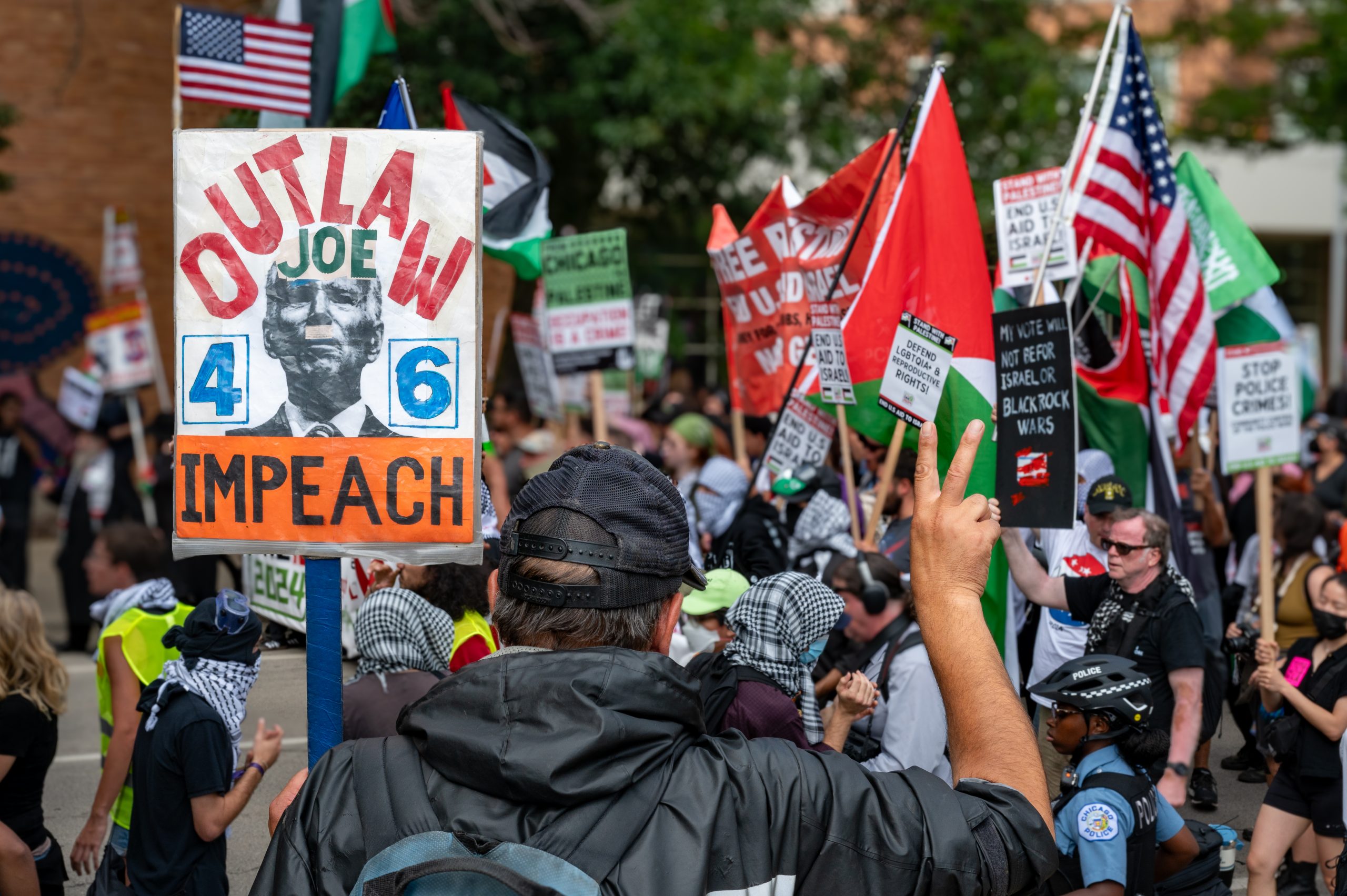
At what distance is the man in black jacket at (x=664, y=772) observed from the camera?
69.5 inches

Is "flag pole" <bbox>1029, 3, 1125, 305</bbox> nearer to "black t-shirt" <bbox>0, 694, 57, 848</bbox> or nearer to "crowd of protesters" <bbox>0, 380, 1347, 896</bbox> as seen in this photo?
"crowd of protesters" <bbox>0, 380, 1347, 896</bbox>

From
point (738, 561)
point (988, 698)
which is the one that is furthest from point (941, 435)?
point (988, 698)

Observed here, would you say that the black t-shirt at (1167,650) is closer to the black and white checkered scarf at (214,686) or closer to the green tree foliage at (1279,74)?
the black and white checkered scarf at (214,686)

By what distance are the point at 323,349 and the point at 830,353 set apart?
2946mm

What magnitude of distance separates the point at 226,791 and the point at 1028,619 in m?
3.81

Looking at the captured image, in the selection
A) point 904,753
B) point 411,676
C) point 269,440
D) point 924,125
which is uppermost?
point 924,125

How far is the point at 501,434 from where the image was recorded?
11.3m

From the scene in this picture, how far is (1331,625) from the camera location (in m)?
5.16

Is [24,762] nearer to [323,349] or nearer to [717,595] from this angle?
[323,349]

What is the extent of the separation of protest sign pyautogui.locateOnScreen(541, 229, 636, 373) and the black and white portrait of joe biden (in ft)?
16.5

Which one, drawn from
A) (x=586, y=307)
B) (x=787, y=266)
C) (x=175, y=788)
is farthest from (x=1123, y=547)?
(x=586, y=307)

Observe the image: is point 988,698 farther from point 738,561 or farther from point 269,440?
point 738,561

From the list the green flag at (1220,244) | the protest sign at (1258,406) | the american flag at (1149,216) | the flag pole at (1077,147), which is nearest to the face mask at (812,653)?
the flag pole at (1077,147)

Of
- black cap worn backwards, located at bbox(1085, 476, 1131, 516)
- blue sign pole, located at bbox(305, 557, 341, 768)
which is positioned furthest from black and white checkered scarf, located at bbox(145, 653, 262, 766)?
black cap worn backwards, located at bbox(1085, 476, 1131, 516)
